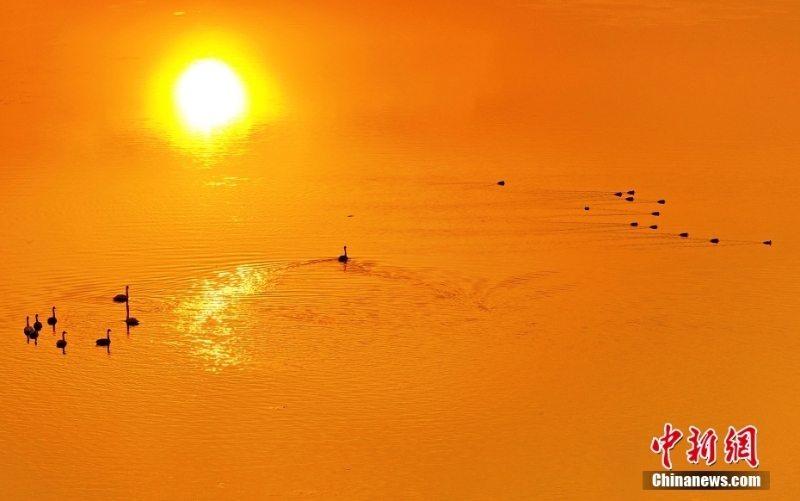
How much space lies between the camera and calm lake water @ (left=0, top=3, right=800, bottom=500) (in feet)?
48.5

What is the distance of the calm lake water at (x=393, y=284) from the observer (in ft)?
48.5

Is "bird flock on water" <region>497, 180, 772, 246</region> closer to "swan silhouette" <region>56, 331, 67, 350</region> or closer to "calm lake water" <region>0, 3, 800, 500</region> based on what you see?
"calm lake water" <region>0, 3, 800, 500</region>

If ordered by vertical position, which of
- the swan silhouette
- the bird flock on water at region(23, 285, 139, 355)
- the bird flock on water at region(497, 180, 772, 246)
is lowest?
the swan silhouette

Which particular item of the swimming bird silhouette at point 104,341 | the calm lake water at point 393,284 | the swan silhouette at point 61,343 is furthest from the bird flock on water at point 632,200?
the swan silhouette at point 61,343

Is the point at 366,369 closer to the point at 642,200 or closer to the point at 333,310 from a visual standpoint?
the point at 333,310

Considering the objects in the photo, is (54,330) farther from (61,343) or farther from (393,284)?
(393,284)

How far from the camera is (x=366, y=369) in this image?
16234 mm

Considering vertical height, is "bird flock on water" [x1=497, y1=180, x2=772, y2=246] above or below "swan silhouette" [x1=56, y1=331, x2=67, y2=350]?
above

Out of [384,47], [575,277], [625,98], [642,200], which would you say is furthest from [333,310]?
[384,47]

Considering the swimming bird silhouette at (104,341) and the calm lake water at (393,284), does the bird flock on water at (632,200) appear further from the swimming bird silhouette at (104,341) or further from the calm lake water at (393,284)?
the swimming bird silhouette at (104,341)

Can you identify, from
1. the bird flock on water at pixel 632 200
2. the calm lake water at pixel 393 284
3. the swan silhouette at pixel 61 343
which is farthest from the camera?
the bird flock on water at pixel 632 200

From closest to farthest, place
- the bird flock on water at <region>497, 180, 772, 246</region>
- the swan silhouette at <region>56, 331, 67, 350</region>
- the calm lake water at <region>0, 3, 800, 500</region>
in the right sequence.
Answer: the calm lake water at <region>0, 3, 800, 500</region>, the swan silhouette at <region>56, 331, 67, 350</region>, the bird flock on water at <region>497, 180, 772, 246</region>

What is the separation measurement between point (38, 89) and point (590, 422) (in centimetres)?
1649

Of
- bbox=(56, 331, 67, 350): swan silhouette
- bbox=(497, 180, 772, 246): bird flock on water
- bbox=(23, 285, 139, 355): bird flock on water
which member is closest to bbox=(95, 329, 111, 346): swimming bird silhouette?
bbox=(23, 285, 139, 355): bird flock on water
